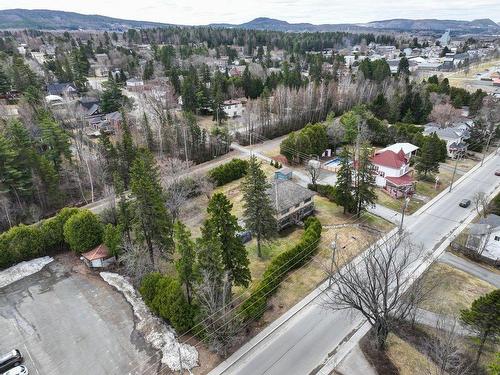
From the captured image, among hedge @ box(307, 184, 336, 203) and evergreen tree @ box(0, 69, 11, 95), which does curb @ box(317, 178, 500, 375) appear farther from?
evergreen tree @ box(0, 69, 11, 95)

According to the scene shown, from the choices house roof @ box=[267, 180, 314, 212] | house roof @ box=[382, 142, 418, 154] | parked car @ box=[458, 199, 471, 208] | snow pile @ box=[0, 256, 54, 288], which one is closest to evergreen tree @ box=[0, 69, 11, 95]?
snow pile @ box=[0, 256, 54, 288]

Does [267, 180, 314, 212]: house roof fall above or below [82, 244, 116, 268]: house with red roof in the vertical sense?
above

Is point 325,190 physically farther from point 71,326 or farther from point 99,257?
point 71,326

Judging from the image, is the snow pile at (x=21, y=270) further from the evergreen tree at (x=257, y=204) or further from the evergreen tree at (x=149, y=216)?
the evergreen tree at (x=257, y=204)

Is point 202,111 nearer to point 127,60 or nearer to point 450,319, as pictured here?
point 127,60

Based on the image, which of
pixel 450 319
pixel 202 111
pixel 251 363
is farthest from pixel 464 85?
Result: pixel 251 363

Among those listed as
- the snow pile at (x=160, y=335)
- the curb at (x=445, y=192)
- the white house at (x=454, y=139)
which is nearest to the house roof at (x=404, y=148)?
the curb at (x=445, y=192)
